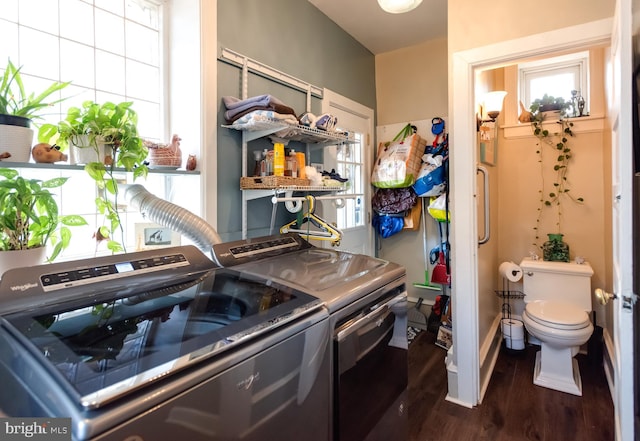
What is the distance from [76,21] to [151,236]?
979 millimetres

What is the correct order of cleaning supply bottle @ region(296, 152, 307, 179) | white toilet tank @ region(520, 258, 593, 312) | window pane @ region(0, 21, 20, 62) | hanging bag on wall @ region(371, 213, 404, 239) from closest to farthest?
window pane @ region(0, 21, 20, 62), cleaning supply bottle @ region(296, 152, 307, 179), white toilet tank @ region(520, 258, 593, 312), hanging bag on wall @ region(371, 213, 404, 239)

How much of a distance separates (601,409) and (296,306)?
88.0 inches

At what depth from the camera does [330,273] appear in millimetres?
1294

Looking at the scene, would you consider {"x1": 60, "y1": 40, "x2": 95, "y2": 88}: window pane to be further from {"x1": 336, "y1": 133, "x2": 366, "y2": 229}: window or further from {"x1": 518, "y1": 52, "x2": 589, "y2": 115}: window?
{"x1": 518, "y1": 52, "x2": 589, "y2": 115}: window

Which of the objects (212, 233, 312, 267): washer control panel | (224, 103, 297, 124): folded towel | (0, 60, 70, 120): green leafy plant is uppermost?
(224, 103, 297, 124): folded towel

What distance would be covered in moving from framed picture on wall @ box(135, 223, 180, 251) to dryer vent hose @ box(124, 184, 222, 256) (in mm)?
184

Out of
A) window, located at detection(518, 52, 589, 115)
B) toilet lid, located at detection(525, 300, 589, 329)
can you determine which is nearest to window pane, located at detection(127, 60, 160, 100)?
toilet lid, located at detection(525, 300, 589, 329)

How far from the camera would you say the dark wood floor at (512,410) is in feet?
6.09

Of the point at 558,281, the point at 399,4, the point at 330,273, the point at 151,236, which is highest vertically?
the point at 399,4

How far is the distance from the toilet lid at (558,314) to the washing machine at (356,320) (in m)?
1.32

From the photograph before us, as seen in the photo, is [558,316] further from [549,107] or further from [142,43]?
[142,43]

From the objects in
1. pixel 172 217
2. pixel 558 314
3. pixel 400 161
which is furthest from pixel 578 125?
pixel 172 217

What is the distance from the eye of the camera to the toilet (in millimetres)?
2201

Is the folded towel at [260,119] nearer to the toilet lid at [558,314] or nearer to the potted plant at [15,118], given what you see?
the potted plant at [15,118]
